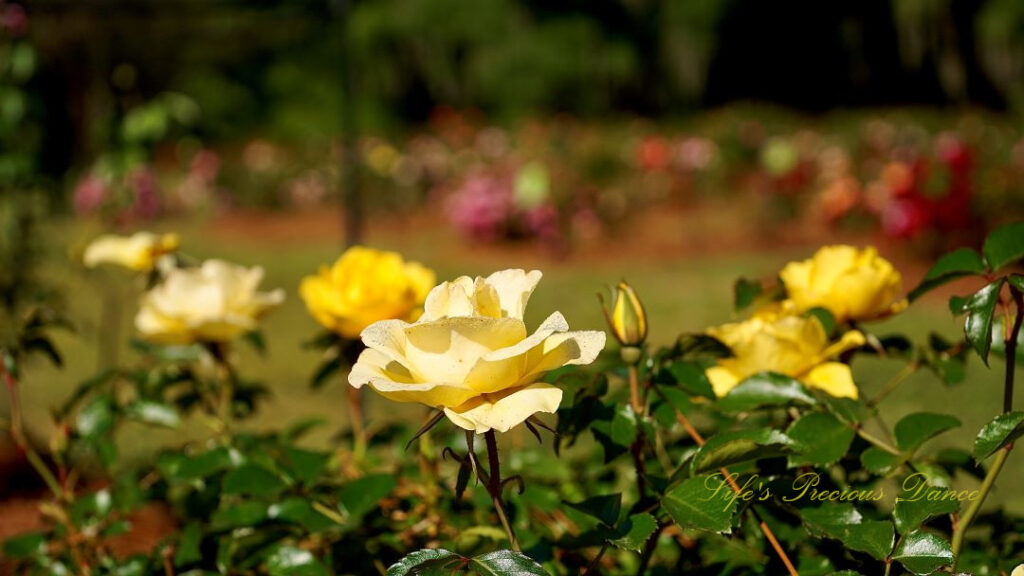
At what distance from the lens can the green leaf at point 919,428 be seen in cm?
105

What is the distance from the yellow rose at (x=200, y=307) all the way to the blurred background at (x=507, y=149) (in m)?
0.12

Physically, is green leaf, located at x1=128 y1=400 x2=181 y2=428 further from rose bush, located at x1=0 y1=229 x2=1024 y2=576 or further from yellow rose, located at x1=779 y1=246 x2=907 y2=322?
yellow rose, located at x1=779 y1=246 x2=907 y2=322

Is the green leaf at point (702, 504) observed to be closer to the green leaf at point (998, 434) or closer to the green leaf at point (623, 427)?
the green leaf at point (623, 427)

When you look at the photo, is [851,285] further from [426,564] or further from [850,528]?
[426,564]

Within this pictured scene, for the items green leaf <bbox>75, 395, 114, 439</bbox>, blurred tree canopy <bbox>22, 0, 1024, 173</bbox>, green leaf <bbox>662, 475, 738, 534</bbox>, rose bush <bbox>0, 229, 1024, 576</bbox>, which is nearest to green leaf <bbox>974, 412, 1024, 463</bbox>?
rose bush <bbox>0, 229, 1024, 576</bbox>

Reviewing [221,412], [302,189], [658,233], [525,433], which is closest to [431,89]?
[302,189]

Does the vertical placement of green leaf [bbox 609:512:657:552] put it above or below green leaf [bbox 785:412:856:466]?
below

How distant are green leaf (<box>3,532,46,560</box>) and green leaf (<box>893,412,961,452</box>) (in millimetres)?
1109

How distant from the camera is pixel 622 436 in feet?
3.38

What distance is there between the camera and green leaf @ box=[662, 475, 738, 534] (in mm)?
888

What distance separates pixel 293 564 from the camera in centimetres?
113

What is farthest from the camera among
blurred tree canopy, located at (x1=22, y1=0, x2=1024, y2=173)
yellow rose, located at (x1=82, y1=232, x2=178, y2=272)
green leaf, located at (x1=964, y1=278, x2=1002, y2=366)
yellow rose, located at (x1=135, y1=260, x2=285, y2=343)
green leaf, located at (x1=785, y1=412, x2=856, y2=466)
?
blurred tree canopy, located at (x1=22, y1=0, x2=1024, y2=173)

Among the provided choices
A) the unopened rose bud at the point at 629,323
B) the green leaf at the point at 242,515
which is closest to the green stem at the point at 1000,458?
the unopened rose bud at the point at 629,323

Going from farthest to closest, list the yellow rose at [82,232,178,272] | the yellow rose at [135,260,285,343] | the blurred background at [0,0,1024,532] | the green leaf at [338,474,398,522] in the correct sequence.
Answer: the blurred background at [0,0,1024,532] < the yellow rose at [82,232,178,272] < the yellow rose at [135,260,285,343] < the green leaf at [338,474,398,522]
